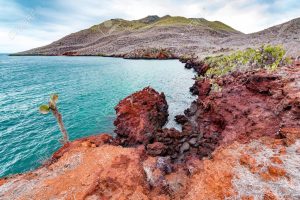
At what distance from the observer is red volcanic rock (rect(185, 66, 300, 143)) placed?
51.6 feet

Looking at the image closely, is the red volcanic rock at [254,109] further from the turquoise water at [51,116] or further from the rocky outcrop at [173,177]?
the turquoise water at [51,116]

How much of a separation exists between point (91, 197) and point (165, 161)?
5794 millimetres

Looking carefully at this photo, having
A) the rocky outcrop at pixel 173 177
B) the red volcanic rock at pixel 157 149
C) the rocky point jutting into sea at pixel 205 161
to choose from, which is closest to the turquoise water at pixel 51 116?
the rocky point jutting into sea at pixel 205 161

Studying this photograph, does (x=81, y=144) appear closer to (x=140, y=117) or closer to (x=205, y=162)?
(x=140, y=117)

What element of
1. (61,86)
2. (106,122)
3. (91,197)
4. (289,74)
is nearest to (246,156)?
(91,197)

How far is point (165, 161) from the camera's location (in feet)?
51.5

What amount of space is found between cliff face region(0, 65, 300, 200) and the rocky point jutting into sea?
0.04 metres

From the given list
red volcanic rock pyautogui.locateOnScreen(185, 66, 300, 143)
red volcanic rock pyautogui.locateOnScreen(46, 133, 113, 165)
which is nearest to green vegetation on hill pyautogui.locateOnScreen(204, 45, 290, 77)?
red volcanic rock pyautogui.locateOnScreen(185, 66, 300, 143)

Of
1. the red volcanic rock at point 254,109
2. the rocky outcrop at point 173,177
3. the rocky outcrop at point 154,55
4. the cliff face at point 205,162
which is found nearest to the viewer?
the rocky outcrop at point 173,177

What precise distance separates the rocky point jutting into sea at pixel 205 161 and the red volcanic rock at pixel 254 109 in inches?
2.6

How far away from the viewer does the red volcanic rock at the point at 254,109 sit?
51.6ft

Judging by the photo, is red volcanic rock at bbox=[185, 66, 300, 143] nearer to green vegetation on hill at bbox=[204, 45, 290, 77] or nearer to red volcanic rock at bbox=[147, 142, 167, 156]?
red volcanic rock at bbox=[147, 142, 167, 156]

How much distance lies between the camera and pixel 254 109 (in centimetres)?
1889

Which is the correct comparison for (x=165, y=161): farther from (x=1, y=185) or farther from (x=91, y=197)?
(x=1, y=185)
